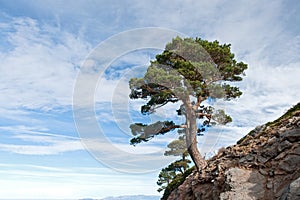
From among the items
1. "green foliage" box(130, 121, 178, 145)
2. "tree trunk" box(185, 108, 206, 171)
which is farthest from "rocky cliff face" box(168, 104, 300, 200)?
"green foliage" box(130, 121, 178, 145)

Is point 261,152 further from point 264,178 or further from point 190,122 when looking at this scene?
point 190,122

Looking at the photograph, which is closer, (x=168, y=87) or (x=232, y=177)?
(x=232, y=177)

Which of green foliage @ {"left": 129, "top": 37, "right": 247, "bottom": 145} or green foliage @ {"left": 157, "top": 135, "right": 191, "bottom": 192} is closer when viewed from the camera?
green foliage @ {"left": 129, "top": 37, "right": 247, "bottom": 145}

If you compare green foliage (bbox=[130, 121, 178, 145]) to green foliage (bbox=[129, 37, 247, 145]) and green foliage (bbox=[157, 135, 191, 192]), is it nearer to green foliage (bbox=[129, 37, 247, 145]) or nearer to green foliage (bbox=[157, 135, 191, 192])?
green foliage (bbox=[129, 37, 247, 145])

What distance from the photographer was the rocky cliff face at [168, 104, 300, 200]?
31.4ft

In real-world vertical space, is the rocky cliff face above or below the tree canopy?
below

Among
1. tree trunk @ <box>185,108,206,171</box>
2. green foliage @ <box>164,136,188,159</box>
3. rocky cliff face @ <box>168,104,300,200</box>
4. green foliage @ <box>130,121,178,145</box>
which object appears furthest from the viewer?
green foliage @ <box>164,136,188,159</box>

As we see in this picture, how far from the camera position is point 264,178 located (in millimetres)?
10320

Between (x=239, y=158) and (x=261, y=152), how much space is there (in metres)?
1.14

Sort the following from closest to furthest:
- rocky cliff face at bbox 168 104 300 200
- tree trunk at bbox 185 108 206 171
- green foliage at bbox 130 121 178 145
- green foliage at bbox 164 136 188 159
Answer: rocky cliff face at bbox 168 104 300 200 → tree trunk at bbox 185 108 206 171 → green foliage at bbox 130 121 178 145 → green foliage at bbox 164 136 188 159

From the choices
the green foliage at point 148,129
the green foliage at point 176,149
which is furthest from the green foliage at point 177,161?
the green foliage at point 148,129

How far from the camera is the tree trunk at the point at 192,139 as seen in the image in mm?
19453

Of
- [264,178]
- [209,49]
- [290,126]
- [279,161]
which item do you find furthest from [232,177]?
[209,49]

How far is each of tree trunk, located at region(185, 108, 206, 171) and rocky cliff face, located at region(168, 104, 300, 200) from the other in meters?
5.17
